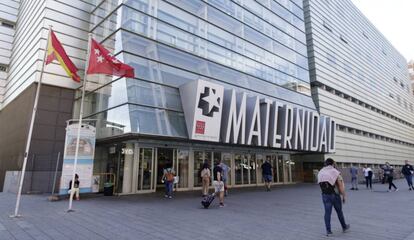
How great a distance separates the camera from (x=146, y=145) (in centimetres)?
1650

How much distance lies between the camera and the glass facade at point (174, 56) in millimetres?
14742

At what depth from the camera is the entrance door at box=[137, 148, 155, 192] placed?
16109 mm

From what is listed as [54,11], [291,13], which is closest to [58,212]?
[54,11]

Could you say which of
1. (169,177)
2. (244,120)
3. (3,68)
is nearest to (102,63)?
(169,177)

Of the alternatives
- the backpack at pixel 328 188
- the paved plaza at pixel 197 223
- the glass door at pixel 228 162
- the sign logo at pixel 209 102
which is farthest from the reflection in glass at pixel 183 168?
the backpack at pixel 328 188

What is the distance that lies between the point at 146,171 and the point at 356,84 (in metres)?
37.5

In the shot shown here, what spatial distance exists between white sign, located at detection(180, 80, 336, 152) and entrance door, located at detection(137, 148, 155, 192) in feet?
10.2

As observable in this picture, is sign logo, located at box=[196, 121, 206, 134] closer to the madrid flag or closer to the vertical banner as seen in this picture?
the vertical banner

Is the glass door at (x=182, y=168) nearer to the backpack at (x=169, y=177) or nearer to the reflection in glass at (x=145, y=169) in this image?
the reflection in glass at (x=145, y=169)

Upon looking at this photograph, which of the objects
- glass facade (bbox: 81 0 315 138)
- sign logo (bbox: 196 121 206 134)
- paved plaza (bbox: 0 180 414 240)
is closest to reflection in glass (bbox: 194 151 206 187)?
sign logo (bbox: 196 121 206 134)

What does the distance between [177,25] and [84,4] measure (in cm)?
752

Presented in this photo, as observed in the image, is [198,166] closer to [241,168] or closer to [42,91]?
[241,168]

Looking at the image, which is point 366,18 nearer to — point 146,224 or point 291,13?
point 291,13

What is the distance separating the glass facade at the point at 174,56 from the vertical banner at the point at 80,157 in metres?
1.65
